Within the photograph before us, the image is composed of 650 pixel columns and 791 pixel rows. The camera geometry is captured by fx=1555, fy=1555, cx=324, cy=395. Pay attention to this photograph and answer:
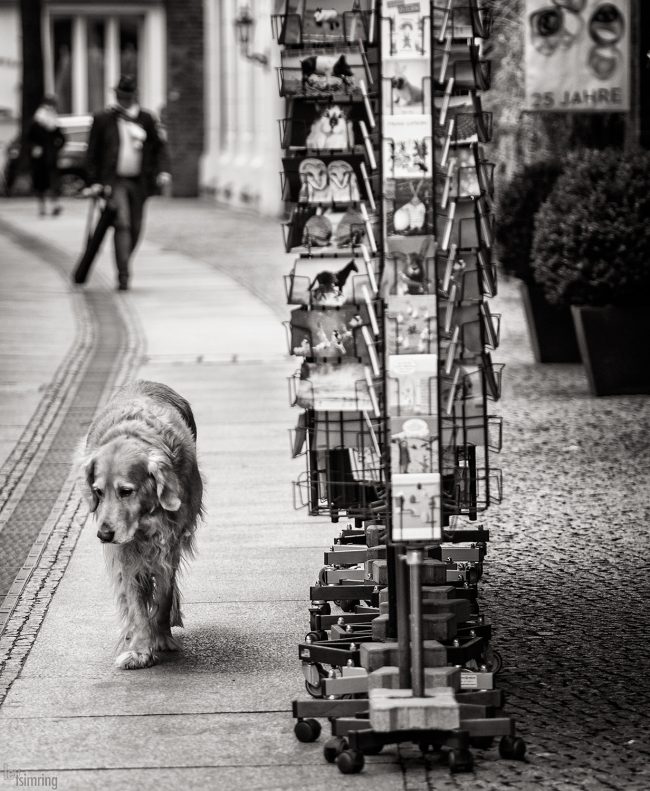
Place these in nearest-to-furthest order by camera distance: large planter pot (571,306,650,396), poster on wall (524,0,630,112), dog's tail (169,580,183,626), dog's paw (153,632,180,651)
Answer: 1. dog's paw (153,632,180,651)
2. dog's tail (169,580,183,626)
3. large planter pot (571,306,650,396)
4. poster on wall (524,0,630,112)

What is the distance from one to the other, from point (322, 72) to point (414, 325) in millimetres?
1093

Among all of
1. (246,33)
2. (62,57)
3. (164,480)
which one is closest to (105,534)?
(164,480)

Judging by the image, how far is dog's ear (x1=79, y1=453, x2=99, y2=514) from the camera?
554 centimetres

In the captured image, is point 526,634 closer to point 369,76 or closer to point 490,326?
point 490,326

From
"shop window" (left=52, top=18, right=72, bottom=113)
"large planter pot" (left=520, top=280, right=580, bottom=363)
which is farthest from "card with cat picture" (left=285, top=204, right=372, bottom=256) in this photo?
"shop window" (left=52, top=18, right=72, bottom=113)

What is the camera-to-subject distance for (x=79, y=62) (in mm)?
36125

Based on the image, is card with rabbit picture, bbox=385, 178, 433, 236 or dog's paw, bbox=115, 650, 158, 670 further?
dog's paw, bbox=115, 650, 158, 670

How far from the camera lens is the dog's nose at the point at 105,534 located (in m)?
5.38

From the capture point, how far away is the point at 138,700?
517cm

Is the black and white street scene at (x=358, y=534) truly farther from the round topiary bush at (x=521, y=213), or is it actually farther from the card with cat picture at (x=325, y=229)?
the round topiary bush at (x=521, y=213)

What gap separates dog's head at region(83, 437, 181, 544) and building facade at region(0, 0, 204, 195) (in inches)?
1188

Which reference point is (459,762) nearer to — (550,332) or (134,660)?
(134,660)

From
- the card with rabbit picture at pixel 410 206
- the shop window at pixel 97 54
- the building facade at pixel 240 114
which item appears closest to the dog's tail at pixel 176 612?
the card with rabbit picture at pixel 410 206

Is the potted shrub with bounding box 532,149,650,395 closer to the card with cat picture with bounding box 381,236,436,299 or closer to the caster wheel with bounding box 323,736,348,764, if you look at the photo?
the card with cat picture with bounding box 381,236,436,299
